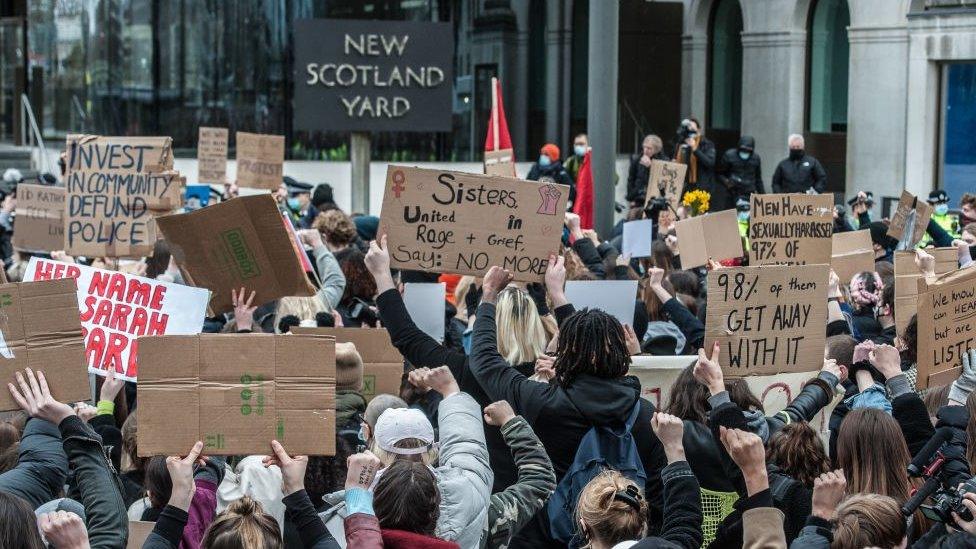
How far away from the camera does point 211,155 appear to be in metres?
16.2

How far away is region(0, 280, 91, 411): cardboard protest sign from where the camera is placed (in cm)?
518

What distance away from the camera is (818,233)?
32.0 ft

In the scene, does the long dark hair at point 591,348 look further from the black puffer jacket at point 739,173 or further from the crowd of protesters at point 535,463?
the black puffer jacket at point 739,173

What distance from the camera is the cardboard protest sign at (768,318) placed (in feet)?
20.3

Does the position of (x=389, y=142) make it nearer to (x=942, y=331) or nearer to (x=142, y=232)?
(x=142, y=232)

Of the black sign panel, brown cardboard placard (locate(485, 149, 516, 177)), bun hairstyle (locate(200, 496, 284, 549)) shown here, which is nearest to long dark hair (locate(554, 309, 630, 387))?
bun hairstyle (locate(200, 496, 284, 549))

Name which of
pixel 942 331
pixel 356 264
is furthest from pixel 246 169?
pixel 942 331

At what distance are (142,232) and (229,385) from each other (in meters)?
5.94

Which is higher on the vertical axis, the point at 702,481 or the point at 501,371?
the point at 501,371

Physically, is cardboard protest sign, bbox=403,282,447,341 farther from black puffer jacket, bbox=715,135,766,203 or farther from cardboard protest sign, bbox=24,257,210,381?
black puffer jacket, bbox=715,135,766,203

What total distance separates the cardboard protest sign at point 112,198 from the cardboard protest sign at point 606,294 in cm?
395

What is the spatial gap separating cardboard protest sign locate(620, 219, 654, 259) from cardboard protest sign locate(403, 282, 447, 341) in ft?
11.3

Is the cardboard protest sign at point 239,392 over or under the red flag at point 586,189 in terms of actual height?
under

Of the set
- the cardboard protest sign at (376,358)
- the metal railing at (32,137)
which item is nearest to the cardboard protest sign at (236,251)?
the cardboard protest sign at (376,358)
